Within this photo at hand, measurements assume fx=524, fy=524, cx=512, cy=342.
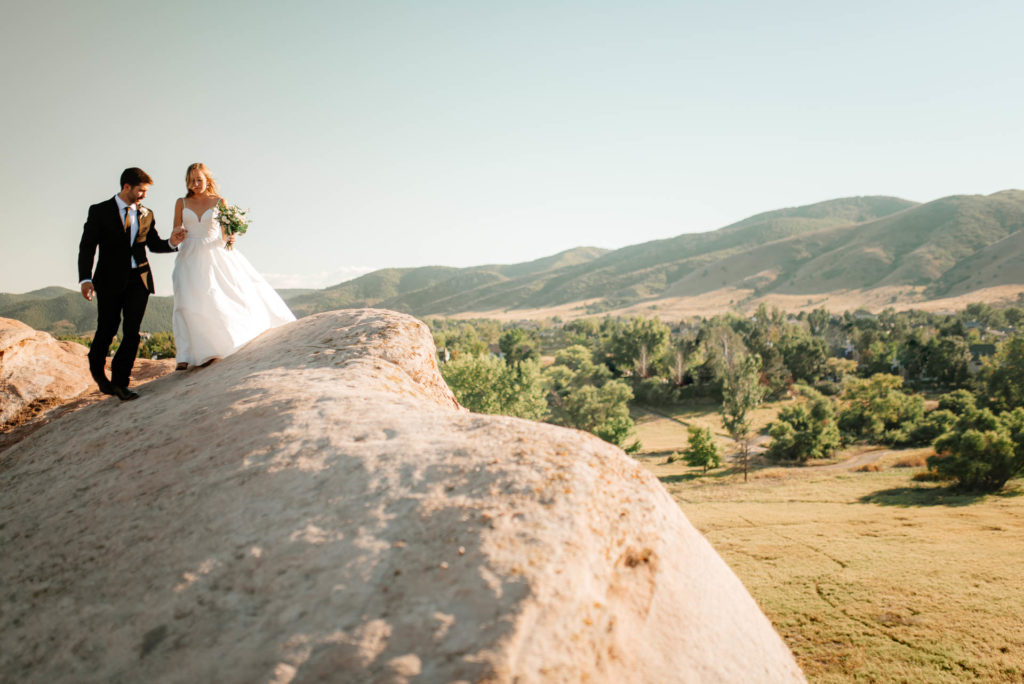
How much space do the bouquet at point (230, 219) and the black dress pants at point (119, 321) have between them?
174 cm

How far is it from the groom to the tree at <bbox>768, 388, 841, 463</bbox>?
5616cm

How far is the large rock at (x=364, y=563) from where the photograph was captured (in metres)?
2.94

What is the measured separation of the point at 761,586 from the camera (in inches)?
810

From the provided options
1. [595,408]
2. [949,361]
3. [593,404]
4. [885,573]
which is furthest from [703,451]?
[949,361]

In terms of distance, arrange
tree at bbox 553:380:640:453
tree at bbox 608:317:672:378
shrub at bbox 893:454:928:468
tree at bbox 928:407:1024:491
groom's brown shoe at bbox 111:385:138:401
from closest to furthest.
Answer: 1. groom's brown shoe at bbox 111:385:138:401
2. tree at bbox 928:407:1024:491
3. shrub at bbox 893:454:928:468
4. tree at bbox 553:380:640:453
5. tree at bbox 608:317:672:378

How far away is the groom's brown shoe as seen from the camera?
7902mm

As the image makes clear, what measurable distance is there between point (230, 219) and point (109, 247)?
1993 mm

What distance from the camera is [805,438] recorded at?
172 feet

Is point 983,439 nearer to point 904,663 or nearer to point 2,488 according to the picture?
point 904,663

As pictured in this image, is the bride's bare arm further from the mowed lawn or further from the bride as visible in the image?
the mowed lawn

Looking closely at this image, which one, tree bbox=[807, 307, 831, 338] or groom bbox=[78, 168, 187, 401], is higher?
groom bbox=[78, 168, 187, 401]

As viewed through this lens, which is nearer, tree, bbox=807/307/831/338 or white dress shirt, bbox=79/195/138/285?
white dress shirt, bbox=79/195/138/285

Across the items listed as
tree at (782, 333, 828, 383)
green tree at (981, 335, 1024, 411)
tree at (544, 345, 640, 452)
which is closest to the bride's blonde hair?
tree at (544, 345, 640, 452)

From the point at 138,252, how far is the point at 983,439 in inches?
1842
